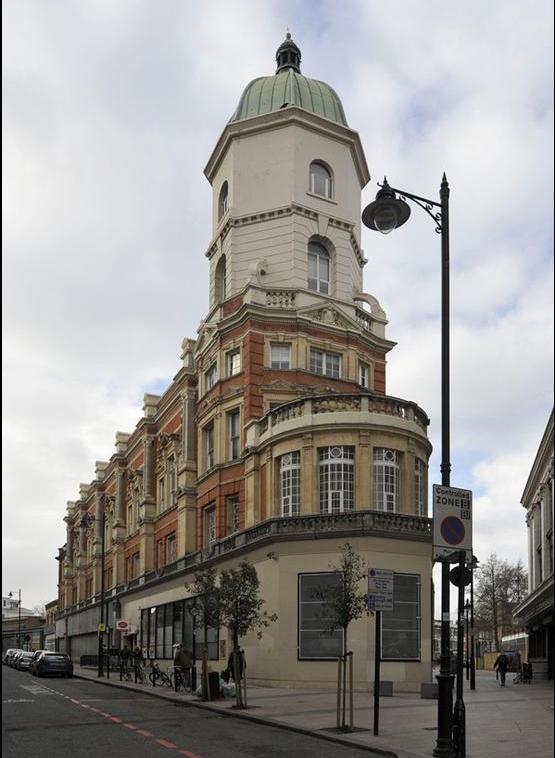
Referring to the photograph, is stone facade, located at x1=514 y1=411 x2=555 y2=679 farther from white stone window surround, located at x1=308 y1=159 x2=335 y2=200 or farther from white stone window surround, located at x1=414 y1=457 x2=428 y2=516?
white stone window surround, located at x1=308 y1=159 x2=335 y2=200

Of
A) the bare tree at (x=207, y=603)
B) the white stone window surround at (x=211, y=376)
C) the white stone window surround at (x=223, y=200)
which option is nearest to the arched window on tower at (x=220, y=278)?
the white stone window surround at (x=223, y=200)

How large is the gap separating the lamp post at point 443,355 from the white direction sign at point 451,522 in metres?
0.24

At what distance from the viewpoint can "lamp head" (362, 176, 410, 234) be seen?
51.9ft

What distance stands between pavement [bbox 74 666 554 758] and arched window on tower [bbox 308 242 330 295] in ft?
63.0

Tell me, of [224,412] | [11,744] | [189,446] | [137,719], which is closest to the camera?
[11,744]

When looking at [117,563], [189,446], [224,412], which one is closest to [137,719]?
[224,412]

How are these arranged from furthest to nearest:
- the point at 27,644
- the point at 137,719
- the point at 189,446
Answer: the point at 27,644
the point at 189,446
the point at 137,719

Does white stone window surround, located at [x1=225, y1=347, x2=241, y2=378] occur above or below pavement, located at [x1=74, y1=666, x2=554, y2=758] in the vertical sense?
above

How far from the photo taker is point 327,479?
32.8 meters

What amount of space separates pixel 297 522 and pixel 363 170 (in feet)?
73.6

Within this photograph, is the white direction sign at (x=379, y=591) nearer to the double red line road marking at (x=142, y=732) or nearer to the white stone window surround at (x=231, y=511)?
the double red line road marking at (x=142, y=732)

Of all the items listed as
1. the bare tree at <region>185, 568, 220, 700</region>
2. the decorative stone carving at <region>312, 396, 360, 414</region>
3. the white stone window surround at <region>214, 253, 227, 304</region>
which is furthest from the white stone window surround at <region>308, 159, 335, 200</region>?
the bare tree at <region>185, 568, 220, 700</region>

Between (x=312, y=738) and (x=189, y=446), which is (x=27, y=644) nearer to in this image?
(x=189, y=446)

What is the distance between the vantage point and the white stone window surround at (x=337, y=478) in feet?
107
